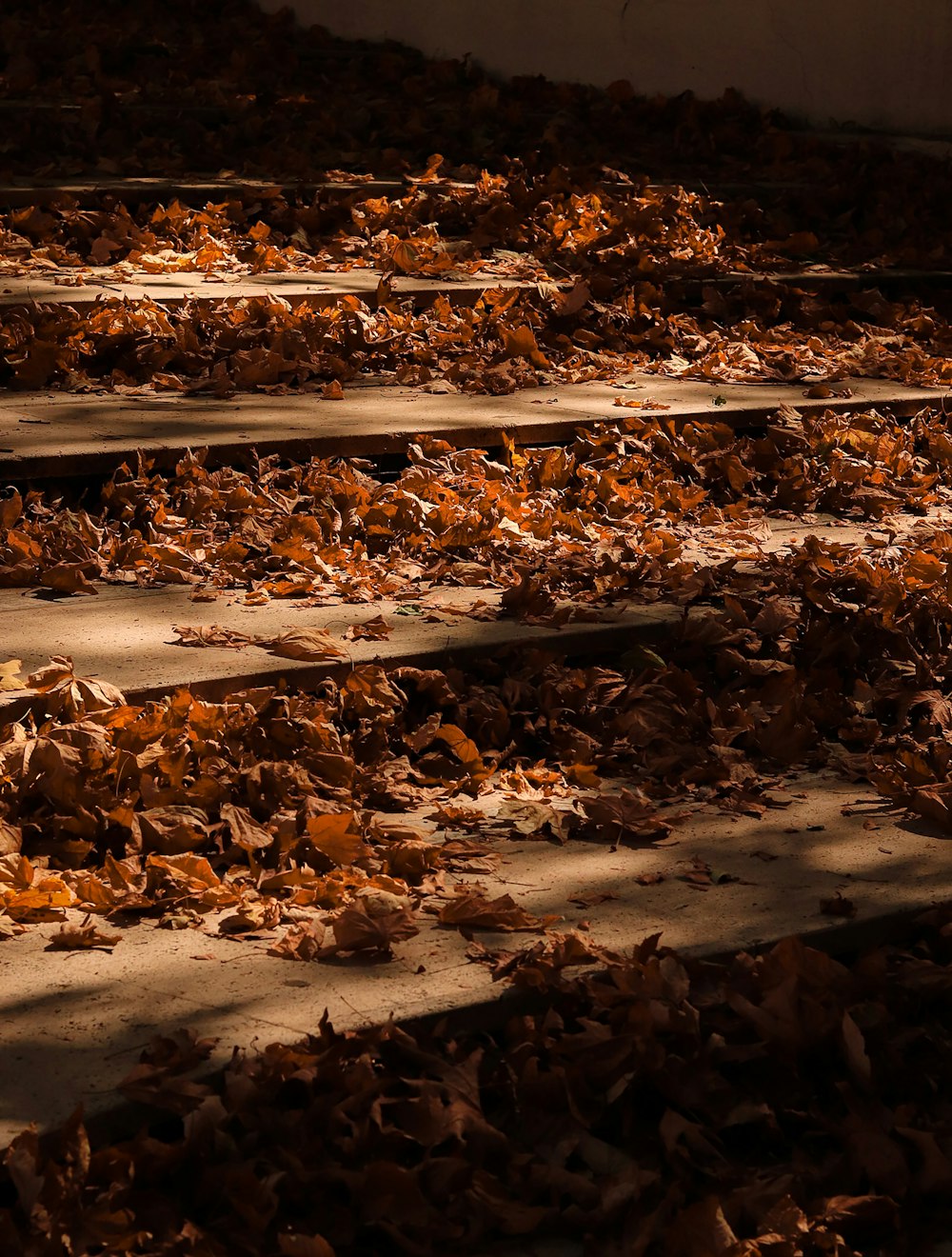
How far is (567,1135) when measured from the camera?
2111 millimetres

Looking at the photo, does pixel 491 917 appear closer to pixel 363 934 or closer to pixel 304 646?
pixel 363 934

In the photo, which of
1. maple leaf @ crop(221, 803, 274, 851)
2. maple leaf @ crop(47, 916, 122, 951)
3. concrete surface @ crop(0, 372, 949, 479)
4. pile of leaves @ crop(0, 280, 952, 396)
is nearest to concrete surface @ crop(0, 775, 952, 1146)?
maple leaf @ crop(47, 916, 122, 951)

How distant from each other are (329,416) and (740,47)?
14.6 ft

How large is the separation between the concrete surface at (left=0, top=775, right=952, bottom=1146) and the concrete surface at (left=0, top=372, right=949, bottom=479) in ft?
4.93

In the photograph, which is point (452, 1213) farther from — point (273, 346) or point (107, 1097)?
point (273, 346)

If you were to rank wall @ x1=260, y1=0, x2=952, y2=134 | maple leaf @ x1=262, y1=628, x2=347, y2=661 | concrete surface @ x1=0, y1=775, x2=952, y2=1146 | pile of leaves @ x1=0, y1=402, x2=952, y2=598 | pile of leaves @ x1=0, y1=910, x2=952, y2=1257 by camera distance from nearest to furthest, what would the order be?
pile of leaves @ x1=0, y1=910, x2=952, y2=1257 → concrete surface @ x1=0, y1=775, x2=952, y2=1146 → maple leaf @ x1=262, y1=628, x2=347, y2=661 → pile of leaves @ x1=0, y1=402, x2=952, y2=598 → wall @ x1=260, y1=0, x2=952, y2=134

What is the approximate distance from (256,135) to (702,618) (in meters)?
4.39

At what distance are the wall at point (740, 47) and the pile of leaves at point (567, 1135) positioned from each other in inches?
233

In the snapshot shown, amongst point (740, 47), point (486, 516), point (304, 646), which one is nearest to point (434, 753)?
point (304, 646)

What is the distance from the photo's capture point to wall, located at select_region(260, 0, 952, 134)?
23.9 ft

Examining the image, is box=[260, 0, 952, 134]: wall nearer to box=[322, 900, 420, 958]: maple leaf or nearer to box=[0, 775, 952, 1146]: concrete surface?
box=[0, 775, 952, 1146]: concrete surface

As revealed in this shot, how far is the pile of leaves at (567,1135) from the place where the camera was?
1922mm

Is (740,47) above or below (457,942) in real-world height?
above

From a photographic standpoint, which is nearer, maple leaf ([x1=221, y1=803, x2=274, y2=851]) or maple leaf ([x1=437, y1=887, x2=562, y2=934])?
maple leaf ([x1=437, y1=887, x2=562, y2=934])
